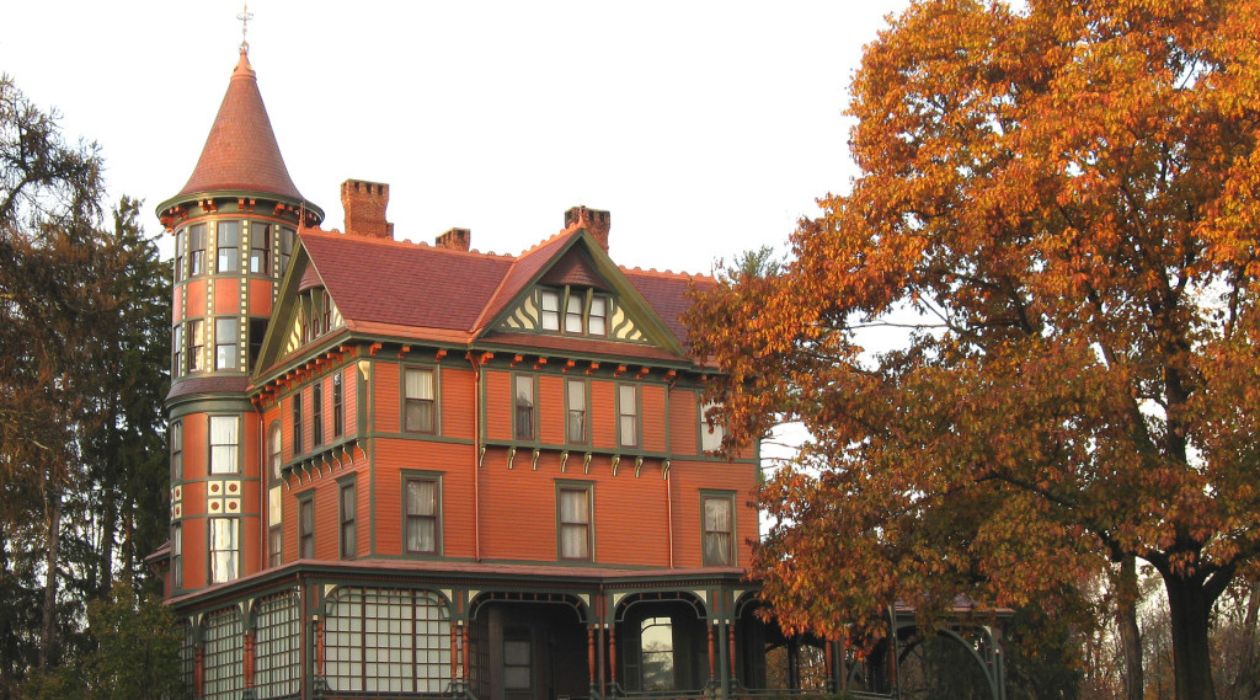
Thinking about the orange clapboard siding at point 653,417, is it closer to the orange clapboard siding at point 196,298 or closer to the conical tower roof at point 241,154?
the conical tower roof at point 241,154

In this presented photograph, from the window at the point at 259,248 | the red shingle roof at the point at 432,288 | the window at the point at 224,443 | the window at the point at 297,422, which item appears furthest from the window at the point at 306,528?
the window at the point at 259,248

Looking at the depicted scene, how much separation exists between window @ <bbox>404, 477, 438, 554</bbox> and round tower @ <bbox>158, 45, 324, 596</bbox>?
20.2 feet

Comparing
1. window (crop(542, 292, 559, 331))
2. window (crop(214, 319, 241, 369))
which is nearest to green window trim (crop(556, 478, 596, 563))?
window (crop(542, 292, 559, 331))

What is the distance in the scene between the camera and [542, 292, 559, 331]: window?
4306 cm

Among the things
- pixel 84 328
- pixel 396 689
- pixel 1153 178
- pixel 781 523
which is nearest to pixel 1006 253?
pixel 1153 178

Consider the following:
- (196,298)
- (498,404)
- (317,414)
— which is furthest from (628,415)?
(196,298)

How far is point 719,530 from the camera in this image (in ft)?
145

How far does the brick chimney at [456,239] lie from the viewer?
46.8 metres

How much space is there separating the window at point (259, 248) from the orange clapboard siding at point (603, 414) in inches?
382

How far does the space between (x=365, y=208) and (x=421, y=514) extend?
942 cm

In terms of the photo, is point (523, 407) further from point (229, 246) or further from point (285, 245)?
point (229, 246)

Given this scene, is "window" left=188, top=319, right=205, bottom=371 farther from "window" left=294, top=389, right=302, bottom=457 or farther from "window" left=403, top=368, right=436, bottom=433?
"window" left=403, top=368, right=436, bottom=433

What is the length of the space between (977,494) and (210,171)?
1009 inches

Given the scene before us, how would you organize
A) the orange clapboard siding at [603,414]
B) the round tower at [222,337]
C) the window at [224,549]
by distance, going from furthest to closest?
the round tower at [222,337]
the window at [224,549]
the orange clapboard siding at [603,414]
